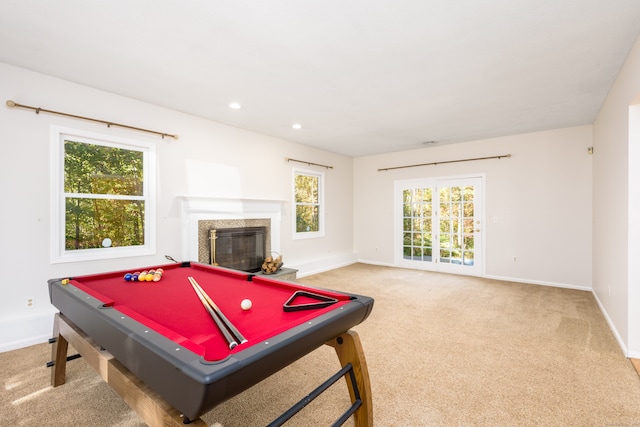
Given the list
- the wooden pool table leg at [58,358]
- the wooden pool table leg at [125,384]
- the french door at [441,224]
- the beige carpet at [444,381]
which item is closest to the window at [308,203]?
the french door at [441,224]

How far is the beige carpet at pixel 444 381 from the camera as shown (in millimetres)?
1732

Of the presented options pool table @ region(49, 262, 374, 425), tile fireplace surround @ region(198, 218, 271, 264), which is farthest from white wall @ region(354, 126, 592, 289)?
pool table @ region(49, 262, 374, 425)

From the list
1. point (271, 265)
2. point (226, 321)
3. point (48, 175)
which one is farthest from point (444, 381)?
point (48, 175)

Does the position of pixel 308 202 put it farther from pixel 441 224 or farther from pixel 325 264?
pixel 441 224

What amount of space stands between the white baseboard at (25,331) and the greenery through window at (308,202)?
3.61 metres

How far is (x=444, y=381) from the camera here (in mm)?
2102

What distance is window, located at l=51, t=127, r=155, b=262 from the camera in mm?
2945

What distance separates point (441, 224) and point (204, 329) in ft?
17.8

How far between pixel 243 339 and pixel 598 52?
3.45 meters

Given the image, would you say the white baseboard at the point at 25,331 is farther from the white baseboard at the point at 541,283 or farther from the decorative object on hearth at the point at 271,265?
the white baseboard at the point at 541,283

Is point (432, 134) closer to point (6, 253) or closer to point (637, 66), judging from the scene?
point (637, 66)

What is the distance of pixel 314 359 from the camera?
2.41 meters

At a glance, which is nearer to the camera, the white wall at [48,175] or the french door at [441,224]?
the white wall at [48,175]

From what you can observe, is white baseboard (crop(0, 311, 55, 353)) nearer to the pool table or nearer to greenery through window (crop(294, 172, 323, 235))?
the pool table
